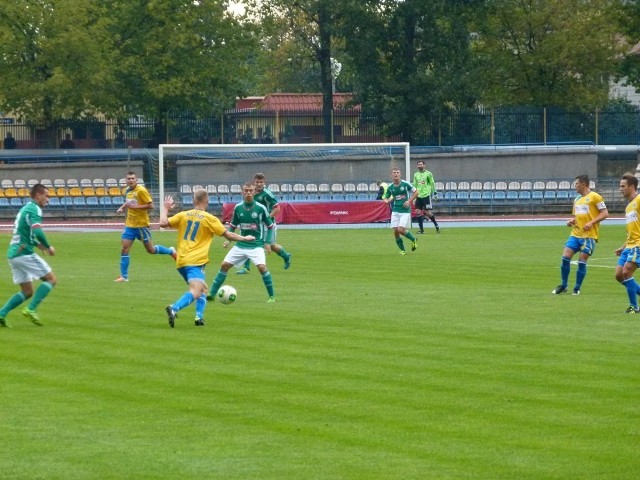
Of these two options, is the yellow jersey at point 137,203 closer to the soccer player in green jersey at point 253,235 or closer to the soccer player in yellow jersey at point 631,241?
the soccer player in green jersey at point 253,235

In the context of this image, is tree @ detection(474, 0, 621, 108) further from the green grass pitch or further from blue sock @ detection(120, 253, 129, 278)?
the green grass pitch

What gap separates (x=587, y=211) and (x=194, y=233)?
6.95m

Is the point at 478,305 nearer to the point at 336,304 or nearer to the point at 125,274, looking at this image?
the point at 336,304

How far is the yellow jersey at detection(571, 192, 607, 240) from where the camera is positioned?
1948 centimetres

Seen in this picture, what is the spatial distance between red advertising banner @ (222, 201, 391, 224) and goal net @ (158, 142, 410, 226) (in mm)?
667

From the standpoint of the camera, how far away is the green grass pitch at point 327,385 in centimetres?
873

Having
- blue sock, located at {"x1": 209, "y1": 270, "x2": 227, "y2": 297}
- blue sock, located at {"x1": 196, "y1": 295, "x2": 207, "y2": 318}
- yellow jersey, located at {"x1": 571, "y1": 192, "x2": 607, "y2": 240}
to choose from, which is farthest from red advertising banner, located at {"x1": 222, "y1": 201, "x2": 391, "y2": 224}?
blue sock, located at {"x1": 196, "y1": 295, "x2": 207, "y2": 318}

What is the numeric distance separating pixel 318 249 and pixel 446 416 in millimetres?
21160

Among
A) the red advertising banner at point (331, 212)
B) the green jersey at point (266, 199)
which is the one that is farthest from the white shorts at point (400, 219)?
the red advertising banner at point (331, 212)

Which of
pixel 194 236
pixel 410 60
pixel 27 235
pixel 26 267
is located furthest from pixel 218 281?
pixel 410 60

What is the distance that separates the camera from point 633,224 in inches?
664

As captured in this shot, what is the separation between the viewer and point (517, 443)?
30.1 ft

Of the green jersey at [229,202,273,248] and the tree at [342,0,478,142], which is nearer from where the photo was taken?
the green jersey at [229,202,273,248]

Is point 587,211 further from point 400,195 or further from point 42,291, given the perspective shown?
point 400,195
